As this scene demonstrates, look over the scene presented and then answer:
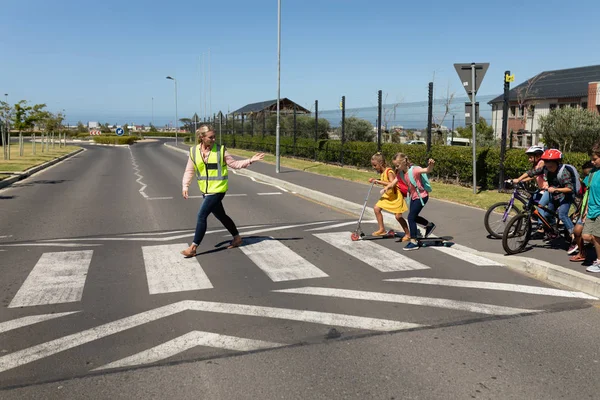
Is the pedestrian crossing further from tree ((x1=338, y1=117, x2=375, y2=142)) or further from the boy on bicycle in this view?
tree ((x1=338, y1=117, x2=375, y2=142))

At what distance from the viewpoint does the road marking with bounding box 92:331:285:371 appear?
4.03 metres

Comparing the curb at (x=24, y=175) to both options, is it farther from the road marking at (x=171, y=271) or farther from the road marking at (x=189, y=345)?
the road marking at (x=189, y=345)

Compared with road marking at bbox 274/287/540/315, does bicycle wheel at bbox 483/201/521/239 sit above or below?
above

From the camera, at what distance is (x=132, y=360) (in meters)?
4.03

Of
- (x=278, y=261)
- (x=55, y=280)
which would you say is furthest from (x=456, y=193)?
(x=55, y=280)

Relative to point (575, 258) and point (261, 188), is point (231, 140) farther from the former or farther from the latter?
point (575, 258)

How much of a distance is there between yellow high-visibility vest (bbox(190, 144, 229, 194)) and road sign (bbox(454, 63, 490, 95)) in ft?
23.6

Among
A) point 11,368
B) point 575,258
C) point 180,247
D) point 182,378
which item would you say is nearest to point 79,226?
point 180,247

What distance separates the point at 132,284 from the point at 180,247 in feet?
6.40

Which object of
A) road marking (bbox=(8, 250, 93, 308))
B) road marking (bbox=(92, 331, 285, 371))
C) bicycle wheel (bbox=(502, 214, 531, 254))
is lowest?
road marking (bbox=(92, 331, 285, 371))

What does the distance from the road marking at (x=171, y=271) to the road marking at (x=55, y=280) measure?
2.48 ft

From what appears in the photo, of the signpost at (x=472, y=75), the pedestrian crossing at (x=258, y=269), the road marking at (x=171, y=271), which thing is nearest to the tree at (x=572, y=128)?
the signpost at (x=472, y=75)

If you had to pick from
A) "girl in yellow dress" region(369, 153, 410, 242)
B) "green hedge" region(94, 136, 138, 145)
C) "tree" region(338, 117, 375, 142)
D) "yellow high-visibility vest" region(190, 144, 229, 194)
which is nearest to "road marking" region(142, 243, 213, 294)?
"yellow high-visibility vest" region(190, 144, 229, 194)

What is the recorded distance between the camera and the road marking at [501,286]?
5715mm
